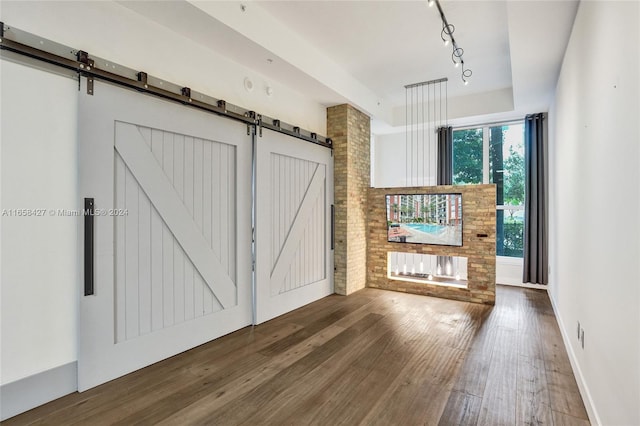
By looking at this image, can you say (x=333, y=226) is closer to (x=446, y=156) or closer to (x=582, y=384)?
(x=446, y=156)

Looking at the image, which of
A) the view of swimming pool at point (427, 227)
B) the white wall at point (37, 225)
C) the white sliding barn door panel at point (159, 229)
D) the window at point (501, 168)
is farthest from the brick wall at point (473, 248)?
the white wall at point (37, 225)

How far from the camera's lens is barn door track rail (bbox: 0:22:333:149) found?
2.10 metres

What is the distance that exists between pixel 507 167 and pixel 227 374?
589cm

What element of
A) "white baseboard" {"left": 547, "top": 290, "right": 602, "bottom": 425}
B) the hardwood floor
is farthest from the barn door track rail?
"white baseboard" {"left": 547, "top": 290, "right": 602, "bottom": 425}

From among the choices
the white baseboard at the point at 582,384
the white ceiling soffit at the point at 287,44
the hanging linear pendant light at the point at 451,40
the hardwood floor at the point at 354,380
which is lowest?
the hardwood floor at the point at 354,380

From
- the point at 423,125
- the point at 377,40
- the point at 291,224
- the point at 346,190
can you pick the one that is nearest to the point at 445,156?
the point at 423,125

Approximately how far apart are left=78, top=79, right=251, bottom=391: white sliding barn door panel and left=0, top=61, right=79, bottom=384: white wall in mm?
106

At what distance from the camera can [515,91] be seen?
14.9 ft

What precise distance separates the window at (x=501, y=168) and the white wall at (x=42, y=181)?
589cm

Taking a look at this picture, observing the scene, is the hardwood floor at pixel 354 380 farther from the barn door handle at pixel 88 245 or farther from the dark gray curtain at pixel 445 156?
the dark gray curtain at pixel 445 156

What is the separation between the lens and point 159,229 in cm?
291

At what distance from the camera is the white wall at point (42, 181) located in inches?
82.2

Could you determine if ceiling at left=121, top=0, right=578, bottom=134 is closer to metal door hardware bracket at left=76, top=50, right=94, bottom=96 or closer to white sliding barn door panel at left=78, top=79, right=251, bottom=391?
metal door hardware bracket at left=76, top=50, right=94, bottom=96

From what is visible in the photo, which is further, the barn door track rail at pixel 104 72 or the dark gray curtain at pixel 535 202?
the dark gray curtain at pixel 535 202
